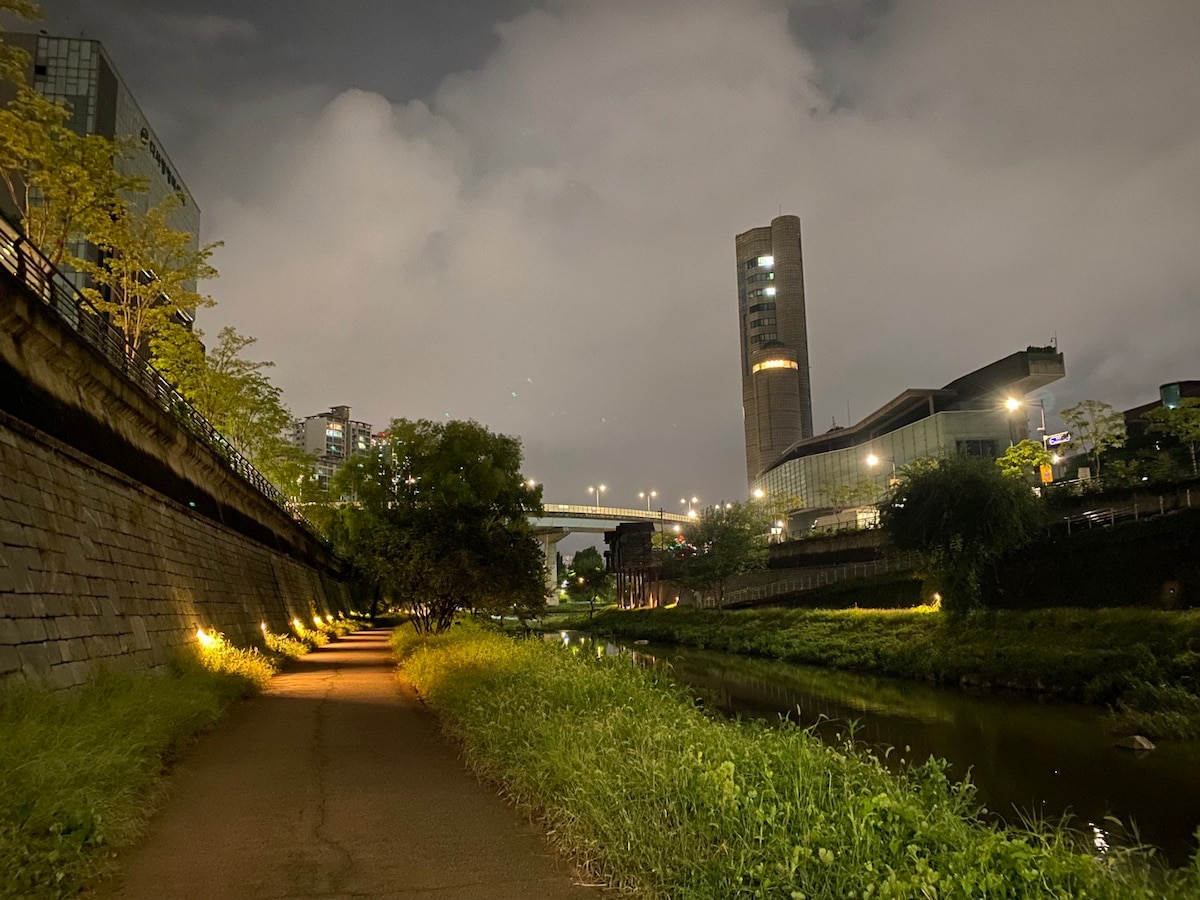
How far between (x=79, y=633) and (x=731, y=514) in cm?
5368

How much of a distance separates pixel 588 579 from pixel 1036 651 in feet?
300

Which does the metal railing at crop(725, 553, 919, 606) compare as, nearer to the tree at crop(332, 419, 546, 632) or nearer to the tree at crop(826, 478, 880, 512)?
the tree at crop(332, 419, 546, 632)

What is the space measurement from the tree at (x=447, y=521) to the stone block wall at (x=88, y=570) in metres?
6.80

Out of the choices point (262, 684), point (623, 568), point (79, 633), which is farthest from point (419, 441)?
point (623, 568)

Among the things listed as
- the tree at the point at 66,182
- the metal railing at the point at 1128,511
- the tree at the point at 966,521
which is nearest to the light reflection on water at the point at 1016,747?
the tree at the point at 966,521

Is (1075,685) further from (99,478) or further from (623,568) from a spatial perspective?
(623,568)

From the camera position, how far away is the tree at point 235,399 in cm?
3575

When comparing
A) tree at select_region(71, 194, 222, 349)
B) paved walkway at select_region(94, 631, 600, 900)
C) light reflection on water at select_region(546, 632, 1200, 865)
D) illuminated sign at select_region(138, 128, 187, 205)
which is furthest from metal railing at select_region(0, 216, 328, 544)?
illuminated sign at select_region(138, 128, 187, 205)

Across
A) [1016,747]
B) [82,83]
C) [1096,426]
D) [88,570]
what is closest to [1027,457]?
[1096,426]

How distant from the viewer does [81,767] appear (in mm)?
6699

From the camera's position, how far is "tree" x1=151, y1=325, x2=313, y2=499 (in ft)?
117

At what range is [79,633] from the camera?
11789mm

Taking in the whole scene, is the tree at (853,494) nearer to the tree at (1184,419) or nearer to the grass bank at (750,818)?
the tree at (1184,419)

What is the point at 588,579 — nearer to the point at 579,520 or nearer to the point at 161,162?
the point at 579,520
